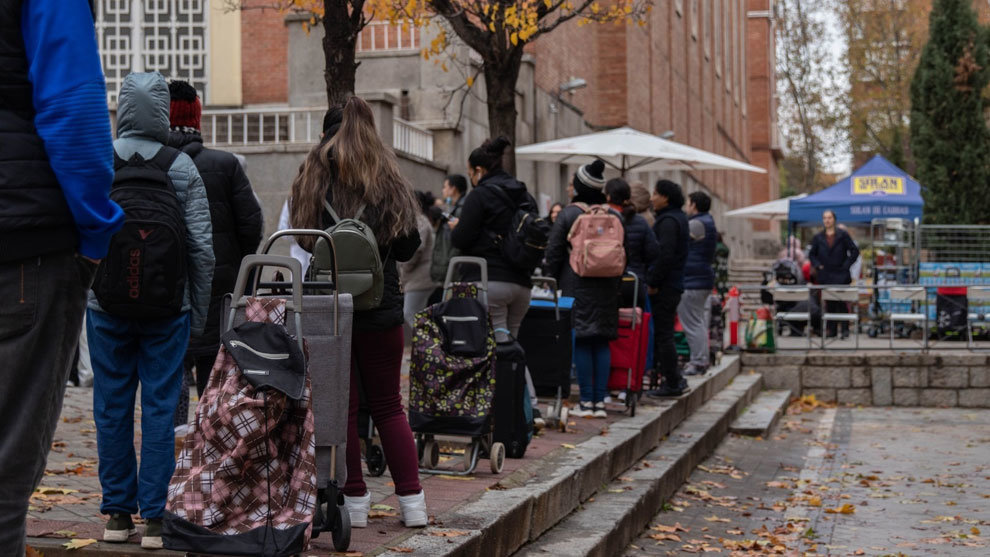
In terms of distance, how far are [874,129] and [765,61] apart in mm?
26722

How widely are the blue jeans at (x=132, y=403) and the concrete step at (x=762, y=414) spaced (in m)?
9.18

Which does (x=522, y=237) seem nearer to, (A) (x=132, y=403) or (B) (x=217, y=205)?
(B) (x=217, y=205)

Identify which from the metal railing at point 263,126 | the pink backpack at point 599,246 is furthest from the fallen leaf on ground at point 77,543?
the metal railing at point 263,126

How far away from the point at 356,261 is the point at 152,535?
134cm

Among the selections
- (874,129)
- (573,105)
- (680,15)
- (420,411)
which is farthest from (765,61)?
(420,411)

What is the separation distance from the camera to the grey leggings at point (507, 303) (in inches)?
311

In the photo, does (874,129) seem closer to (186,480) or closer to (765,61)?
(765,61)

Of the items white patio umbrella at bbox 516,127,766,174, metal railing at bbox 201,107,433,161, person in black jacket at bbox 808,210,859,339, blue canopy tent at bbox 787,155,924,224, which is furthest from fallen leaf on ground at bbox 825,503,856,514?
blue canopy tent at bbox 787,155,924,224

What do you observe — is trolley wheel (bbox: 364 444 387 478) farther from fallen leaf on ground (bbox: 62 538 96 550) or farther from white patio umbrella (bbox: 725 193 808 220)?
white patio umbrella (bbox: 725 193 808 220)

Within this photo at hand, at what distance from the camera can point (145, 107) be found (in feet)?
17.0

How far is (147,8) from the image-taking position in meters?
23.6

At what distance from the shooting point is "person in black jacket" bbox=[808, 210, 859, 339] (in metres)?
20.1

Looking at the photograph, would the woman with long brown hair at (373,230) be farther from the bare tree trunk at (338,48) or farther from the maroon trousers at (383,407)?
the bare tree trunk at (338,48)

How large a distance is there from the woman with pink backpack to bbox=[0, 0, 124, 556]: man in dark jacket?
6.53 m
